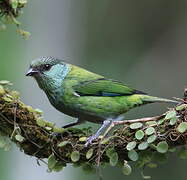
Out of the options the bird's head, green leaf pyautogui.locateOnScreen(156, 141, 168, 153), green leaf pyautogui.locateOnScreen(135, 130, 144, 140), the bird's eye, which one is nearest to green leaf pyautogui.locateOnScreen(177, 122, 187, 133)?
green leaf pyautogui.locateOnScreen(156, 141, 168, 153)

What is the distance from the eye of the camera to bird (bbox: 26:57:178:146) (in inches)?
175

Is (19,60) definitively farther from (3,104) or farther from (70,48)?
(3,104)

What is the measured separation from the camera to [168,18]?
10.1 metres

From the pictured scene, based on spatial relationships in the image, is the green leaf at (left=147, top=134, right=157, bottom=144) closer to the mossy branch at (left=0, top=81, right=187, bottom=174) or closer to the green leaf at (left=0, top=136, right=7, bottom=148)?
the mossy branch at (left=0, top=81, right=187, bottom=174)

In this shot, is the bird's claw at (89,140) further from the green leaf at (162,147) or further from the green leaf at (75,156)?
the green leaf at (162,147)

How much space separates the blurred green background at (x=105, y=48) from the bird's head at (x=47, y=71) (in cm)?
302

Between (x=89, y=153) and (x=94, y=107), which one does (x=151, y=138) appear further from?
(x=94, y=107)

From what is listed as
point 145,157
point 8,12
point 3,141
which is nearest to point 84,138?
point 145,157

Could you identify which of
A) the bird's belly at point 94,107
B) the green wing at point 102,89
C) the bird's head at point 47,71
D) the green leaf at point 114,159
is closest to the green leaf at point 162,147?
the green leaf at point 114,159

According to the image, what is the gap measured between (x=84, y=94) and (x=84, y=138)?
787mm

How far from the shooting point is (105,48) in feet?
33.6

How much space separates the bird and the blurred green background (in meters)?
3.04

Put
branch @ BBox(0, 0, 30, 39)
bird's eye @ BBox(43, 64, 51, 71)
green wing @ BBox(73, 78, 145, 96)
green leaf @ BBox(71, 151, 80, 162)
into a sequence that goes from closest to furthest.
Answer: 1. green leaf @ BBox(71, 151, 80, 162)
2. branch @ BBox(0, 0, 30, 39)
3. green wing @ BBox(73, 78, 145, 96)
4. bird's eye @ BBox(43, 64, 51, 71)

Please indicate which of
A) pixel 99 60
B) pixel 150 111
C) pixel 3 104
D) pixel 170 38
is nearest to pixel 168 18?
pixel 170 38
